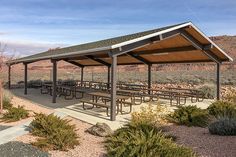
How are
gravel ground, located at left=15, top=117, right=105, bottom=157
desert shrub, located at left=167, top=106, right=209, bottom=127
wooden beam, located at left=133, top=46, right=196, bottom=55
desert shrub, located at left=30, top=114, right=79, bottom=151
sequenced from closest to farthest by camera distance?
gravel ground, located at left=15, top=117, right=105, bottom=157 < desert shrub, located at left=30, top=114, right=79, bottom=151 < desert shrub, located at left=167, top=106, right=209, bottom=127 < wooden beam, located at left=133, top=46, right=196, bottom=55

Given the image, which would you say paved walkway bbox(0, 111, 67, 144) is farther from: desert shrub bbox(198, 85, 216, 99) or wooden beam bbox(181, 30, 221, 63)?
desert shrub bbox(198, 85, 216, 99)

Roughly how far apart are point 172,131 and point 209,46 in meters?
6.61

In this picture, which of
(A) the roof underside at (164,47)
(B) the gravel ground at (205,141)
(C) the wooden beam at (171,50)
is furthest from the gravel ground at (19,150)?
(C) the wooden beam at (171,50)

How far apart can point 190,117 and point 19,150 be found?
5.45 m

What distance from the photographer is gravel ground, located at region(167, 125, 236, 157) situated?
22.4ft

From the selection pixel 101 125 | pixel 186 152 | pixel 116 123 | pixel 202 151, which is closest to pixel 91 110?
pixel 116 123

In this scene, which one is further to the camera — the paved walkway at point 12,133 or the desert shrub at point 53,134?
the paved walkway at point 12,133

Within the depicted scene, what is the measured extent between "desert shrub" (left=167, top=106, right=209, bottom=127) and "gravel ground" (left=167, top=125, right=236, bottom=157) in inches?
21.8

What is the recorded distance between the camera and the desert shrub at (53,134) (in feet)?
24.9

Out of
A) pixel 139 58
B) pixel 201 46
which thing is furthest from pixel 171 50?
pixel 139 58

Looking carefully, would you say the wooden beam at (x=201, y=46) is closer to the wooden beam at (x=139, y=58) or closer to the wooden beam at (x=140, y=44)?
the wooden beam at (x=140, y=44)

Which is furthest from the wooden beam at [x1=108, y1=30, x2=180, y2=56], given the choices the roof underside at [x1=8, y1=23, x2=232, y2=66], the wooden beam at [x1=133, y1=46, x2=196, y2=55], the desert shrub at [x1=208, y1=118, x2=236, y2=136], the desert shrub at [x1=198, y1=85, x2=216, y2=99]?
the desert shrub at [x1=198, y1=85, x2=216, y2=99]

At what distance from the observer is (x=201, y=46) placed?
14766 millimetres

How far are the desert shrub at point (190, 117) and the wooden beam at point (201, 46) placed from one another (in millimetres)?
3804
